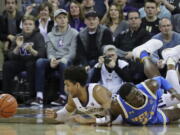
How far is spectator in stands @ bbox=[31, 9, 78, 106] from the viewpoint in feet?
33.4

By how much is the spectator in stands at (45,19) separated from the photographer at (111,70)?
188cm

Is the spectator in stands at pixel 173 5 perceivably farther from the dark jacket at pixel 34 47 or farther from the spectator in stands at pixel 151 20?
the dark jacket at pixel 34 47

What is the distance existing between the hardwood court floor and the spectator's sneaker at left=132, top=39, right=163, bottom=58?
2.05m

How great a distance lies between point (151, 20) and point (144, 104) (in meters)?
3.93

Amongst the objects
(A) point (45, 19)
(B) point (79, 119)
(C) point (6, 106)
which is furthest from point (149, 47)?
(C) point (6, 106)

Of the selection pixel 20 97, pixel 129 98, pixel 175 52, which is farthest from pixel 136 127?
pixel 20 97

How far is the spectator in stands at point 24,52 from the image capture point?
1060cm

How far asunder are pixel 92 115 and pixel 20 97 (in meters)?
3.55

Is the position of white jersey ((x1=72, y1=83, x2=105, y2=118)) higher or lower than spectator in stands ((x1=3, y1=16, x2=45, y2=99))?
lower

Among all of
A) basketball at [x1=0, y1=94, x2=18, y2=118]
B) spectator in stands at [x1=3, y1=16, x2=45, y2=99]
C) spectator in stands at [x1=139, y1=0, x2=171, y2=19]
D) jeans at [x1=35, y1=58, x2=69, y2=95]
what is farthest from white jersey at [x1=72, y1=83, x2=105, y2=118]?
spectator in stands at [x1=139, y1=0, x2=171, y2=19]

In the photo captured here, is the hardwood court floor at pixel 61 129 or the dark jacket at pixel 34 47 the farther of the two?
the dark jacket at pixel 34 47

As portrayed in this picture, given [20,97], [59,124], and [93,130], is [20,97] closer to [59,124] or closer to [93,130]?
[59,124]

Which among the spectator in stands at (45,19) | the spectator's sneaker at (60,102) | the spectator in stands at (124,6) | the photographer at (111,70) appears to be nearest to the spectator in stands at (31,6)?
the spectator in stands at (45,19)

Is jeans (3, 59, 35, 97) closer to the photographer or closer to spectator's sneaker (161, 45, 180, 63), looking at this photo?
the photographer
